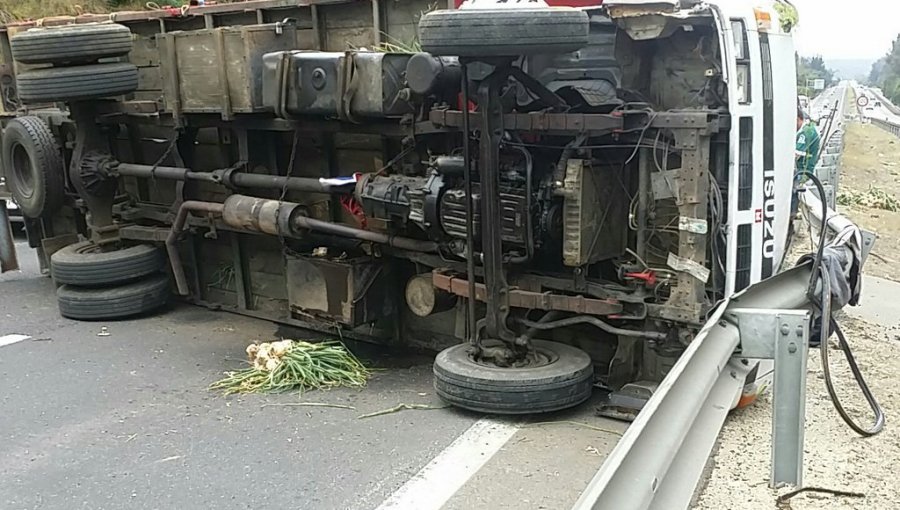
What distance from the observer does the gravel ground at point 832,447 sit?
3.96m

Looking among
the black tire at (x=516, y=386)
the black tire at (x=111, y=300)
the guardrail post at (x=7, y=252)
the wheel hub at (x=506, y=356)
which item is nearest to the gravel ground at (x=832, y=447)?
the black tire at (x=516, y=386)

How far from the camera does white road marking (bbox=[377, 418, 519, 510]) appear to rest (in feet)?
13.7

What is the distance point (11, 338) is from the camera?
7129 millimetres

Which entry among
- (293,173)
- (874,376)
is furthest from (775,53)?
(293,173)

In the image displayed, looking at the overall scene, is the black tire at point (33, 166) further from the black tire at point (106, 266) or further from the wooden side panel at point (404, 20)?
the wooden side panel at point (404, 20)

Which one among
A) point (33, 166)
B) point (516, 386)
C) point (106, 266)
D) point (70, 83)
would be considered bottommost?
point (516, 386)

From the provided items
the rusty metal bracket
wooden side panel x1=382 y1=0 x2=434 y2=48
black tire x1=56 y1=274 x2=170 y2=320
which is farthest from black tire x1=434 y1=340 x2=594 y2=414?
black tire x1=56 y1=274 x2=170 y2=320

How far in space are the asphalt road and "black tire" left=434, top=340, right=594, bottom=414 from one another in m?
0.14

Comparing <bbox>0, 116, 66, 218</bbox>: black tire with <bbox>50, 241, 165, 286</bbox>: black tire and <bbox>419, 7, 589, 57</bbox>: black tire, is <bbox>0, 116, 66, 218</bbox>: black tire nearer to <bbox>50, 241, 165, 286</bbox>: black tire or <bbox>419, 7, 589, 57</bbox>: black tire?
<bbox>50, 241, 165, 286</bbox>: black tire

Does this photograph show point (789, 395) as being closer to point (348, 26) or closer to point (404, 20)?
point (404, 20)

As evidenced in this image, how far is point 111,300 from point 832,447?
5.82 m

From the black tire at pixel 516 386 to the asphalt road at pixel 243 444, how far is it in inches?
5.5

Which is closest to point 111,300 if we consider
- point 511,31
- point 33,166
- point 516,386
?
point 33,166

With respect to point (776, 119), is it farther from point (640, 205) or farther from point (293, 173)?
point (293, 173)
